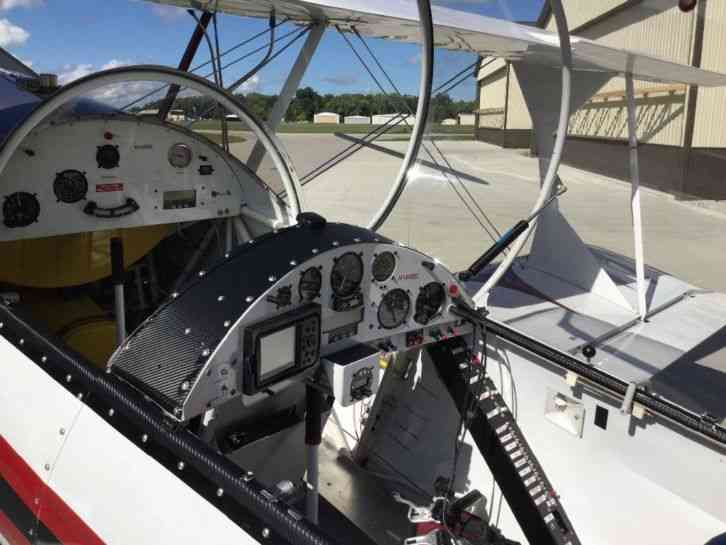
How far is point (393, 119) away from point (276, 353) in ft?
7.23

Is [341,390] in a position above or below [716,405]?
above

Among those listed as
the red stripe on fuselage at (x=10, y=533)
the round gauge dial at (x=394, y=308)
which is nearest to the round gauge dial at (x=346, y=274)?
the round gauge dial at (x=394, y=308)

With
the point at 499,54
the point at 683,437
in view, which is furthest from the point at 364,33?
the point at 683,437

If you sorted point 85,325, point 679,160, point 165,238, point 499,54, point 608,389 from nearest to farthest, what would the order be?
point 608,389, point 85,325, point 165,238, point 499,54, point 679,160

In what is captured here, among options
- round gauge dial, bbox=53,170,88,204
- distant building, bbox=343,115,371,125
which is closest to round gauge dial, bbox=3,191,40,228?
round gauge dial, bbox=53,170,88,204

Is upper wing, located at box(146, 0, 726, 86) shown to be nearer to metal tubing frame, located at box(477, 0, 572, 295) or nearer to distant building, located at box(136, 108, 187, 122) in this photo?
metal tubing frame, located at box(477, 0, 572, 295)

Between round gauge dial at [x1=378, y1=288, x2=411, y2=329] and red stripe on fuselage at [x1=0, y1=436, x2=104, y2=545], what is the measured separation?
1069 millimetres

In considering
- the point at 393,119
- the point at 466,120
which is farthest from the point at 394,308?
the point at 466,120

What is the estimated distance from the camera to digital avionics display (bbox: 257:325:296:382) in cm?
168

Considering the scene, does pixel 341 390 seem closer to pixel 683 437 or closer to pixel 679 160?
pixel 683 437

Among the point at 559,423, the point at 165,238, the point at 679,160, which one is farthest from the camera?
the point at 679,160

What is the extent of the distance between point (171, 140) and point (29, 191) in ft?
2.28

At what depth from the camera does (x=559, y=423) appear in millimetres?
2152

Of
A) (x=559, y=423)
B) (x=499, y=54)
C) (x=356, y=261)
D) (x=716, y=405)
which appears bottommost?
(x=716, y=405)
